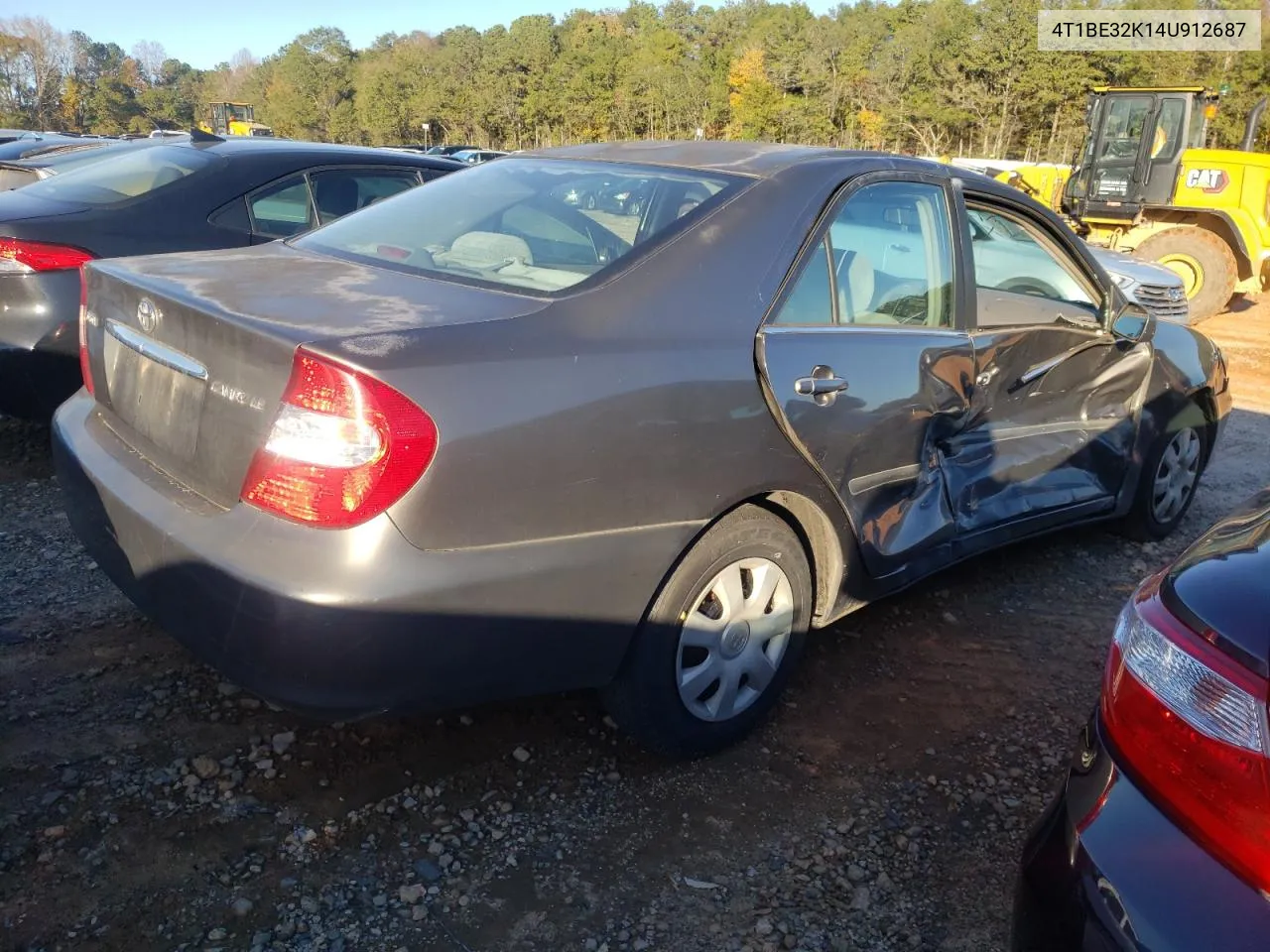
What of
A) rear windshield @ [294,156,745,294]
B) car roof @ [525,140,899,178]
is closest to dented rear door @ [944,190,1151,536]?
car roof @ [525,140,899,178]

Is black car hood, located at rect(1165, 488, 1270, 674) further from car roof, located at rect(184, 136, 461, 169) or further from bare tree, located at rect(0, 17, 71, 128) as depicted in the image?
bare tree, located at rect(0, 17, 71, 128)

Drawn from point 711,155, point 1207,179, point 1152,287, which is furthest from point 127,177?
point 1207,179

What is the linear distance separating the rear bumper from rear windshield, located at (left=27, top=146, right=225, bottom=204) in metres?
2.99

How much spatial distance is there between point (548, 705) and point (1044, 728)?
1.57 m

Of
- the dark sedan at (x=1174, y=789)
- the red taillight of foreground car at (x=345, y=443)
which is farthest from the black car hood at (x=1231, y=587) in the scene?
the red taillight of foreground car at (x=345, y=443)

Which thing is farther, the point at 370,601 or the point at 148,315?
the point at 148,315

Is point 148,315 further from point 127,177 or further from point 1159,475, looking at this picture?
point 1159,475

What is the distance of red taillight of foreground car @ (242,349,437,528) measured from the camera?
193 cm

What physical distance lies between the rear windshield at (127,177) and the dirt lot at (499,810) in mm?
2251

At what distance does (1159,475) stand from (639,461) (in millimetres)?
3277

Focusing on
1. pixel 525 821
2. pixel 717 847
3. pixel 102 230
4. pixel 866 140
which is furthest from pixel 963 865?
pixel 866 140

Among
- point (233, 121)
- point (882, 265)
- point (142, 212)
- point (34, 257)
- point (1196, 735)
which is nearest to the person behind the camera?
point (1196, 735)

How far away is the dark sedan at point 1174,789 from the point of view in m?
1.31

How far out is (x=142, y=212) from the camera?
185 inches
